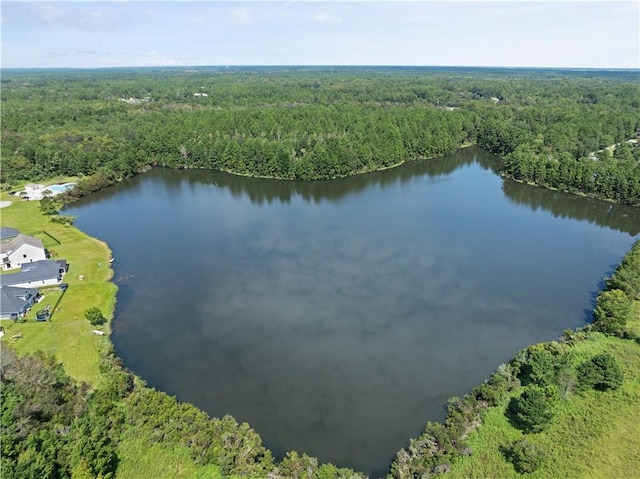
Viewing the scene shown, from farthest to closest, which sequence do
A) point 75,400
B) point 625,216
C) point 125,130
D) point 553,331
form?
point 125,130, point 625,216, point 553,331, point 75,400

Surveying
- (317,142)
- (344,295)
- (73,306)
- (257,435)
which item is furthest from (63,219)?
(257,435)

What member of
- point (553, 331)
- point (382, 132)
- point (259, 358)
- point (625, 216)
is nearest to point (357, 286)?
Result: point (259, 358)

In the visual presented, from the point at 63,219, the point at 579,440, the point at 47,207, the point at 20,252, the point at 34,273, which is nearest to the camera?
the point at 579,440

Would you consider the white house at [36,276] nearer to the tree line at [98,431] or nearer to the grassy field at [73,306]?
the grassy field at [73,306]

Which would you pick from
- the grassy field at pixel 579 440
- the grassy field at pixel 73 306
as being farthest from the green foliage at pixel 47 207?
the grassy field at pixel 579 440

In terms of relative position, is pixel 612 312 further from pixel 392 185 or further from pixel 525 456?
pixel 392 185

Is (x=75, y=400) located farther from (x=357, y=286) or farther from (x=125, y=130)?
(x=125, y=130)

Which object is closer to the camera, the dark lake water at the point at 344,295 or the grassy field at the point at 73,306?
the dark lake water at the point at 344,295
